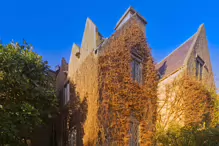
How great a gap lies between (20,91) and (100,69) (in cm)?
426

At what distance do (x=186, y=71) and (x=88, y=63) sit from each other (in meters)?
7.29

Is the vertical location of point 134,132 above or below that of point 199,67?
below

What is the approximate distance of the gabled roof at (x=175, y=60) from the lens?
63.4 feet

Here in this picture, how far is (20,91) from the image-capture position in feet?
41.9

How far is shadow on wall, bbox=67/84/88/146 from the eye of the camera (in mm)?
14539

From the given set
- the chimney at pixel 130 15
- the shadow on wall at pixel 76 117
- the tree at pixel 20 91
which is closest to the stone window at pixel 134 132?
the shadow on wall at pixel 76 117

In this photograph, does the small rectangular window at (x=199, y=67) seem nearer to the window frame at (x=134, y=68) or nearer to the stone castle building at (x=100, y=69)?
the stone castle building at (x=100, y=69)

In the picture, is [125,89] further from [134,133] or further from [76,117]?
[76,117]

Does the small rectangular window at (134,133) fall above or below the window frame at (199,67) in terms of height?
below

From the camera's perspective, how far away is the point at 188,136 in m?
Result: 14.1

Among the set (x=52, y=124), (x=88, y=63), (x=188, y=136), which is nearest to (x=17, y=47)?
(x=88, y=63)

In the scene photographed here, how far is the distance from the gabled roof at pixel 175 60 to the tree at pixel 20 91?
31.8ft

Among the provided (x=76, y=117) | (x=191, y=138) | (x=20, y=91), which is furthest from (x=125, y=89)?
(x=20, y=91)

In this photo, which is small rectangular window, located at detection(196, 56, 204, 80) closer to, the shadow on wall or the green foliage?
the green foliage
